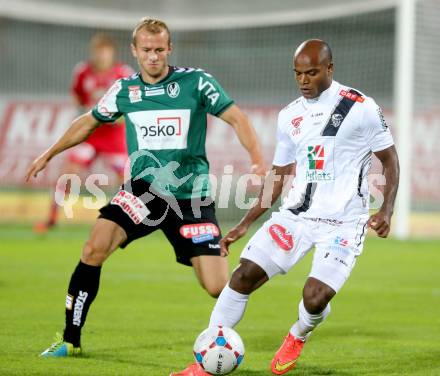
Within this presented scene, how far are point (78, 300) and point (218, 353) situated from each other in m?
1.35

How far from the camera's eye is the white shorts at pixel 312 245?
6.14 meters

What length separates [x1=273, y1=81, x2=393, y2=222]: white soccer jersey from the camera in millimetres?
6281

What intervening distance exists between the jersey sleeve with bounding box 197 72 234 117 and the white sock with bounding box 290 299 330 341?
156cm

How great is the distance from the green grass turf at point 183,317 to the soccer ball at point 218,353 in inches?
16.1

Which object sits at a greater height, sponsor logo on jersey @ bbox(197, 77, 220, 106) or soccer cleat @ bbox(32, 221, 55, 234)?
sponsor logo on jersey @ bbox(197, 77, 220, 106)

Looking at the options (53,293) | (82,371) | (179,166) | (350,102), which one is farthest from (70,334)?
(53,293)

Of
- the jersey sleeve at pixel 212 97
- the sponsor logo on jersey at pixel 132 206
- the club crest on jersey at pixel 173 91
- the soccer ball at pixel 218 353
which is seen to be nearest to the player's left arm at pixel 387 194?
the soccer ball at pixel 218 353

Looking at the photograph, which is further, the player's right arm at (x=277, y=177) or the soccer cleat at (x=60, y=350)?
the soccer cleat at (x=60, y=350)

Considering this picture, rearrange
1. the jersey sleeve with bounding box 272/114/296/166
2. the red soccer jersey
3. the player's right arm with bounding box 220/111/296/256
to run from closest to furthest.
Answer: the player's right arm with bounding box 220/111/296/256 → the jersey sleeve with bounding box 272/114/296/166 → the red soccer jersey

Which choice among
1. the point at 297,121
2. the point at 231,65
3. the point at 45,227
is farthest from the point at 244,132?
the point at 231,65

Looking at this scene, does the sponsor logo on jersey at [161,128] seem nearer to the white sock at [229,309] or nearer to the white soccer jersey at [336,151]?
the white soccer jersey at [336,151]

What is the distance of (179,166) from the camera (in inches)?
279

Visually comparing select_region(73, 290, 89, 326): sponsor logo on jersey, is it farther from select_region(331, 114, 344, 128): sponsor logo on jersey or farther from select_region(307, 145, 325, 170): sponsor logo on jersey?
select_region(331, 114, 344, 128): sponsor logo on jersey

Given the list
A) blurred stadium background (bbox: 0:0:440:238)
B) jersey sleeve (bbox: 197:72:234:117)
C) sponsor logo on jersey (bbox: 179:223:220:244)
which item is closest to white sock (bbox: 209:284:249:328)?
sponsor logo on jersey (bbox: 179:223:220:244)
